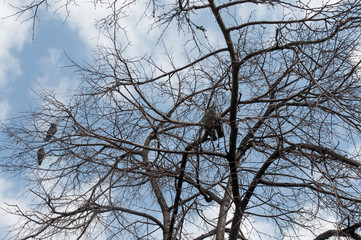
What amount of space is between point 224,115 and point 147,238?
6.57 feet

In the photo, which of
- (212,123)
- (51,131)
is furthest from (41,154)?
(212,123)

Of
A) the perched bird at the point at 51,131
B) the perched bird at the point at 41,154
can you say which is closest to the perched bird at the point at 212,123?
the perched bird at the point at 51,131

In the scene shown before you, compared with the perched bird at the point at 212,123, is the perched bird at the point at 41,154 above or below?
above

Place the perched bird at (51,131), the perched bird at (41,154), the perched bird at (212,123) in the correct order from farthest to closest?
A: the perched bird at (41,154)
the perched bird at (51,131)
the perched bird at (212,123)

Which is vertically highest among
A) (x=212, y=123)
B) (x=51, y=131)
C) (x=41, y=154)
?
(x=51, y=131)

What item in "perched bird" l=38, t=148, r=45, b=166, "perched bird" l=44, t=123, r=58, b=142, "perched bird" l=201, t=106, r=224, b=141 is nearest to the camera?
"perched bird" l=201, t=106, r=224, b=141

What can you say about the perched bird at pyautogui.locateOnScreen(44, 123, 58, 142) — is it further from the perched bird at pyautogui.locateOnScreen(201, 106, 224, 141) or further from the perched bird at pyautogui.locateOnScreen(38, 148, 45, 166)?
the perched bird at pyautogui.locateOnScreen(201, 106, 224, 141)

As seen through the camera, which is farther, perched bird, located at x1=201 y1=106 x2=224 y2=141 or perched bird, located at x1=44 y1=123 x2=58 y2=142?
perched bird, located at x1=44 y1=123 x2=58 y2=142

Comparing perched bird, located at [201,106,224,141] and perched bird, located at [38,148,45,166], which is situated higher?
perched bird, located at [38,148,45,166]

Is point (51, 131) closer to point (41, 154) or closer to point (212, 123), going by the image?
point (41, 154)

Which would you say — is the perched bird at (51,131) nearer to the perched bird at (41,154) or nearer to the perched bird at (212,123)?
the perched bird at (41,154)

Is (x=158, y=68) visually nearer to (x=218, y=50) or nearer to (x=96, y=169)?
(x=218, y=50)

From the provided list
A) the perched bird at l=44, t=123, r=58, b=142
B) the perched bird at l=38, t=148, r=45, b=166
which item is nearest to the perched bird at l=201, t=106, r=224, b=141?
the perched bird at l=44, t=123, r=58, b=142

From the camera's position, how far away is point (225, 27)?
4.09 m
